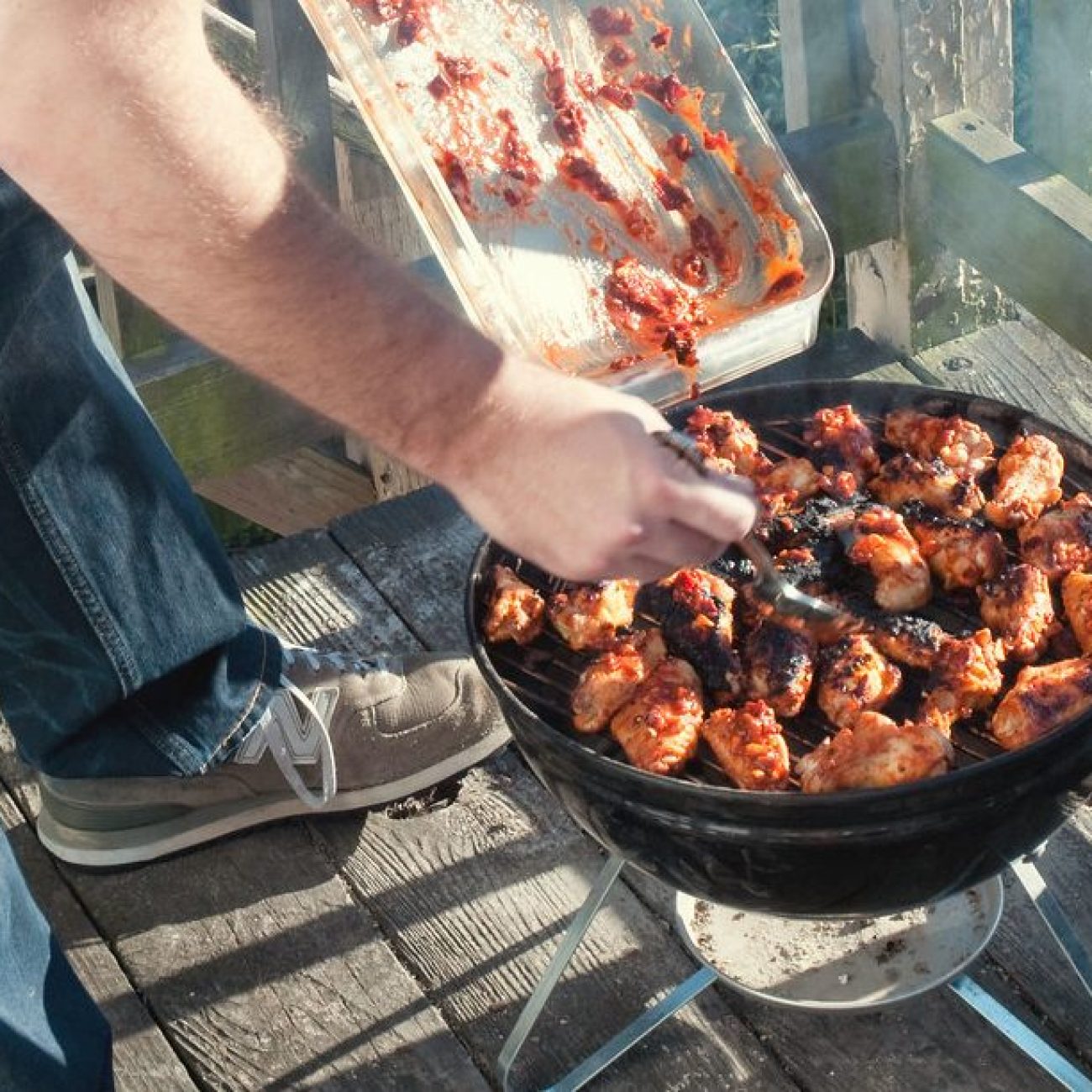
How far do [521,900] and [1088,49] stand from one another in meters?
2.56

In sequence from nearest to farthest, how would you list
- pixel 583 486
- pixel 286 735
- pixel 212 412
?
pixel 583 486 → pixel 286 735 → pixel 212 412

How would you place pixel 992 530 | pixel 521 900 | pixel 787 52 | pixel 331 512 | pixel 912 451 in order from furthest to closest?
1. pixel 331 512
2. pixel 787 52
3. pixel 521 900
4. pixel 912 451
5. pixel 992 530

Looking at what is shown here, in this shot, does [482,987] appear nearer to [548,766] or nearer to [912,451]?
[548,766]

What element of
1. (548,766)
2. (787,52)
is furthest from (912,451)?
(787,52)

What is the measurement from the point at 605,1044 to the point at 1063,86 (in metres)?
2.76

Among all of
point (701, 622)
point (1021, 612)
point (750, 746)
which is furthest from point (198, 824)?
point (1021, 612)

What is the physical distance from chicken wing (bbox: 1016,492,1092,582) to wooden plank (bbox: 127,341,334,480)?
6.38 feet

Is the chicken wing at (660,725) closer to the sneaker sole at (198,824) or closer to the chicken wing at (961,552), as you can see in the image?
the chicken wing at (961,552)

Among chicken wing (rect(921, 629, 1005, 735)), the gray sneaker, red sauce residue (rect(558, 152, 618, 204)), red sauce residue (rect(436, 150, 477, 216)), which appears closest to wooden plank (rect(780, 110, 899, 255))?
→ red sauce residue (rect(558, 152, 618, 204))

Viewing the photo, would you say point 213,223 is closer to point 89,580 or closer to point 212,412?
point 89,580

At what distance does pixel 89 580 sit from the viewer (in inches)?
110

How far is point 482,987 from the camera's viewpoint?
2879 millimetres

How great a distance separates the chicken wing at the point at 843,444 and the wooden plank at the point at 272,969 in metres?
1.30

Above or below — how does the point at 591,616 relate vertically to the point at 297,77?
below
